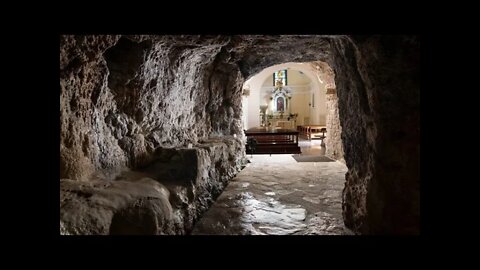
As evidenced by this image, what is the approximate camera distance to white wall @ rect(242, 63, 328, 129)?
20.9 meters

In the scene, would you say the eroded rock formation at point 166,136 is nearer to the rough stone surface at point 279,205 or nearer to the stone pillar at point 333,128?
the rough stone surface at point 279,205

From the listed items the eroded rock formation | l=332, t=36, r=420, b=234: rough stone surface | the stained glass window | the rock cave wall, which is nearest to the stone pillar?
the rock cave wall

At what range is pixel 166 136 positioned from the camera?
5723 mm

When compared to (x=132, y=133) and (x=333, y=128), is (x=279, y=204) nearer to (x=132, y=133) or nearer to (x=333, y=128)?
(x=132, y=133)

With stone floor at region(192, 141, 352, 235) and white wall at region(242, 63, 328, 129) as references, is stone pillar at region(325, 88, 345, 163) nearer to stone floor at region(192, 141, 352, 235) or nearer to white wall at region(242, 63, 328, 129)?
stone floor at region(192, 141, 352, 235)

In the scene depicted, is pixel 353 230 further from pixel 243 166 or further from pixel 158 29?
pixel 243 166

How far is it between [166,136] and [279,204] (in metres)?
2.53

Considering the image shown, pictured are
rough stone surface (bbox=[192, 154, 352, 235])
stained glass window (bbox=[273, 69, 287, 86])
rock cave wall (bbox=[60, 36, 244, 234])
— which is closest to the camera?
rock cave wall (bbox=[60, 36, 244, 234])

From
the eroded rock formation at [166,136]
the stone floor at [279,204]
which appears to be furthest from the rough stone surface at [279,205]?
the eroded rock formation at [166,136]

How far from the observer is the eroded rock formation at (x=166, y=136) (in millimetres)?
3096

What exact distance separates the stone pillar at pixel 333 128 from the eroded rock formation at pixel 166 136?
17.0ft

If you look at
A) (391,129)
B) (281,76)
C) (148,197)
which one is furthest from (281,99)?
(148,197)

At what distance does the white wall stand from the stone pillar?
6262 millimetres

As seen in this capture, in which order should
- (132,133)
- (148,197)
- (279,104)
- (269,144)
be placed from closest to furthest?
(148,197), (132,133), (269,144), (279,104)
